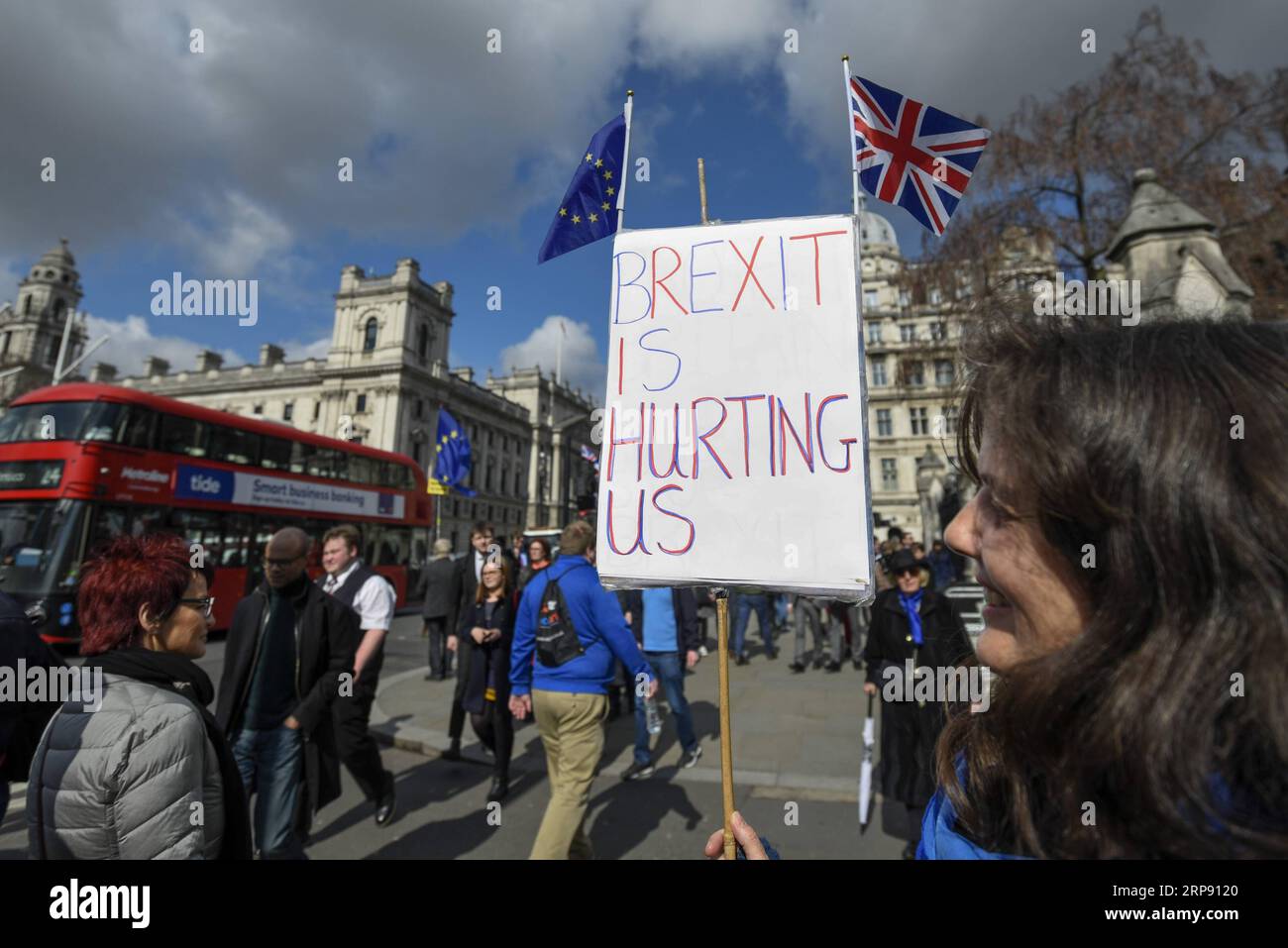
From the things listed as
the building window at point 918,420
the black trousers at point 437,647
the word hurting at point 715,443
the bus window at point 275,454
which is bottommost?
the black trousers at point 437,647

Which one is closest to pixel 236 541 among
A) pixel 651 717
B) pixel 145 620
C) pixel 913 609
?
pixel 651 717

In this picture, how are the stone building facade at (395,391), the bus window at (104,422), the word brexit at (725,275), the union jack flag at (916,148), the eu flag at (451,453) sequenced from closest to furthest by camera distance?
the word brexit at (725,275) → the union jack flag at (916,148) → the bus window at (104,422) → the eu flag at (451,453) → the stone building facade at (395,391)

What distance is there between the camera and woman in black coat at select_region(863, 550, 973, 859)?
3275 mm

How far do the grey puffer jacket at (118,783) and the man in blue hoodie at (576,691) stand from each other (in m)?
1.70

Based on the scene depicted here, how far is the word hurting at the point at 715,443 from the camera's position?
1.62 meters

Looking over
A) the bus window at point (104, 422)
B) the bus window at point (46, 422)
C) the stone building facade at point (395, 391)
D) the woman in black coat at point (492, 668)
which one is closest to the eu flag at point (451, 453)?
the bus window at point (104, 422)

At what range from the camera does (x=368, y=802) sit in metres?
4.37

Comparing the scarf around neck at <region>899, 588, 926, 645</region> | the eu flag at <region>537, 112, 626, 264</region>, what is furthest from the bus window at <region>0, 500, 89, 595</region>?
the scarf around neck at <region>899, 588, 926, 645</region>

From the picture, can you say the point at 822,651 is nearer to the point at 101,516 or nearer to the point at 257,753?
the point at 257,753

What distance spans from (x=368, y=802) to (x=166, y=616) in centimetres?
311

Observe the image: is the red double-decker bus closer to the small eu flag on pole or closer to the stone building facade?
the small eu flag on pole

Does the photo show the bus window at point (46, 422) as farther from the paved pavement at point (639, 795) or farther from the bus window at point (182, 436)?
the paved pavement at point (639, 795)

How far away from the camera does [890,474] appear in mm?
42969

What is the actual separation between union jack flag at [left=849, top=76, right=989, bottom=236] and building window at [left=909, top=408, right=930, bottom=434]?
4318 cm
